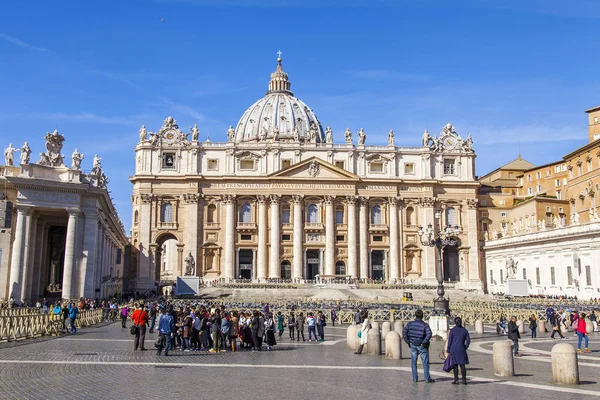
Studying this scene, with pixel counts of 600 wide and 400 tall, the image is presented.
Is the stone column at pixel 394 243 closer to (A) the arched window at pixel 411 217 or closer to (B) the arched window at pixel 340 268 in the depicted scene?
(A) the arched window at pixel 411 217

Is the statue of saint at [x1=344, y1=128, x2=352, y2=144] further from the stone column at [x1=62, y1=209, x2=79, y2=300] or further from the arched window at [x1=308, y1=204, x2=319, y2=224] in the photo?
the stone column at [x1=62, y1=209, x2=79, y2=300]

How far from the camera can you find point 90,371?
46.3 ft

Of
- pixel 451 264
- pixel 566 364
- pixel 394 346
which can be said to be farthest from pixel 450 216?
pixel 566 364

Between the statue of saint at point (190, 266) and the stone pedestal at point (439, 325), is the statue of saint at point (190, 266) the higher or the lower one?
the higher one

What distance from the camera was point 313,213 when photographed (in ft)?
235

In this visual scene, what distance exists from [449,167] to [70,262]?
168 feet

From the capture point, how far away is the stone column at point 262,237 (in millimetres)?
68938

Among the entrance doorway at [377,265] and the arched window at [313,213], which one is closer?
the arched window at [313,213]

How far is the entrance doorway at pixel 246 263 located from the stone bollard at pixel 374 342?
52998mm

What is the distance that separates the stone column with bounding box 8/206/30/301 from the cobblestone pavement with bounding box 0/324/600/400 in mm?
14133

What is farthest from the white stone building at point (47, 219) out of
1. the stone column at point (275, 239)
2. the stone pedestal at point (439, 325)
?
the stone column at point (275, 239)

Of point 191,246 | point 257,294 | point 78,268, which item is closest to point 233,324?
point 78,268

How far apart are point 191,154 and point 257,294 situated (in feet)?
75.2

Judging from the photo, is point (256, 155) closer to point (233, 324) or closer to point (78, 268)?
point (78, 268)
